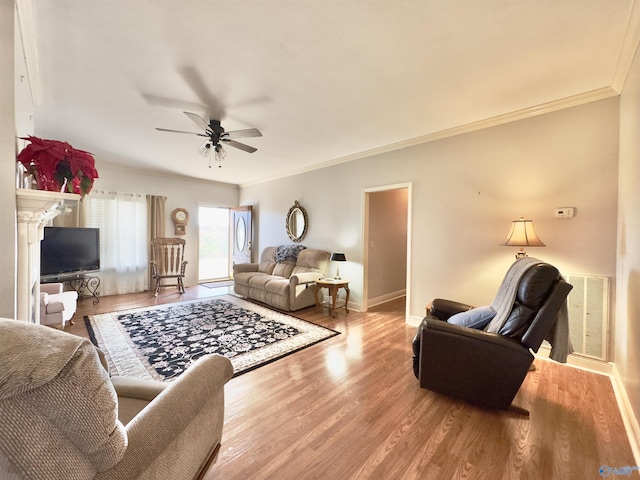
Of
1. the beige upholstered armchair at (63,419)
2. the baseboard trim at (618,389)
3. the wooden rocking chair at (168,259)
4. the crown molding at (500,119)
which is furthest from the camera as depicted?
the wooden rocking chair at (168,259)

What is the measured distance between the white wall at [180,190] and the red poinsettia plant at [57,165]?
14.9 ft

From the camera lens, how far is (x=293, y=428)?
173 centimetres

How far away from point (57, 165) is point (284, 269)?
12.5 ft

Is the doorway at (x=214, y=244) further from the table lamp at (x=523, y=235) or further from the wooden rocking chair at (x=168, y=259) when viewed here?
the table lamp at (x=523, y=235)

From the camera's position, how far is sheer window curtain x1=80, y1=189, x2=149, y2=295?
5.17 metres

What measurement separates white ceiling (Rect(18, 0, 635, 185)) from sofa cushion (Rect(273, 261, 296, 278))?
2.53 m

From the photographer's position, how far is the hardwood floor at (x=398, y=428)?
1450 millimetres

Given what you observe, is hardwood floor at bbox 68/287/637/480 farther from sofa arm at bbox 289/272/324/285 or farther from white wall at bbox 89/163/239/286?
white wall at bbox 89/163/239/286

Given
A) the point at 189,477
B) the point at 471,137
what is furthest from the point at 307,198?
the point at 189,477

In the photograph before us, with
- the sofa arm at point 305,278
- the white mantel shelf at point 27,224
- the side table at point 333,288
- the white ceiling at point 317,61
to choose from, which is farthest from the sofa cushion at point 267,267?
the white mantel shelf at point 27,224

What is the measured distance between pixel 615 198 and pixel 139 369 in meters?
4.62

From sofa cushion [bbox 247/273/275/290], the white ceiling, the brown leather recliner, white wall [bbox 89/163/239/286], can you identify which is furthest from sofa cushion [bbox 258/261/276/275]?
the brown leather recliner

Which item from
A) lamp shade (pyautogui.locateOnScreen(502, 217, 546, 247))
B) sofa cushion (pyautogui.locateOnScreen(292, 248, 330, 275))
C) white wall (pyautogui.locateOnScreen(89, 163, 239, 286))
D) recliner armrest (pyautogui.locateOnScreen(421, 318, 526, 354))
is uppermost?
white wall (pyautogui.locateOnScreen(89, 163, 239, 286))

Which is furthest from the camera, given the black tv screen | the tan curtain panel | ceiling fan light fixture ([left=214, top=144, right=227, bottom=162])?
the tan curtain panel
